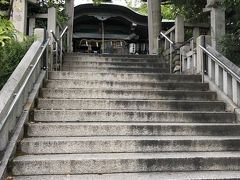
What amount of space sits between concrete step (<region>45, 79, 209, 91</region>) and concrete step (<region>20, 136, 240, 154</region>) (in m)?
1.94

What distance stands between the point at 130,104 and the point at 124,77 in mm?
1404

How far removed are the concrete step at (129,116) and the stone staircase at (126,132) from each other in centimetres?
2

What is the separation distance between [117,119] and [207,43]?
3194mm

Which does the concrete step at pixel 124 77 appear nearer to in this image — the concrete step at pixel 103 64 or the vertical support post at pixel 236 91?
the vertical support post at pixel 236 91

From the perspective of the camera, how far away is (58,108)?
573 centimetres

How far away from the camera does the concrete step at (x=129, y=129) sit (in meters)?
4.96

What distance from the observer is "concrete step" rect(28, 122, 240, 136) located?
4.96 metres

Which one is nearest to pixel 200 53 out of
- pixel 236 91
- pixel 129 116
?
pixel 236 91

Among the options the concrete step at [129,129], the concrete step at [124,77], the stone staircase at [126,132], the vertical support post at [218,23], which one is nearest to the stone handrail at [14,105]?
the stone staircase at [126,132]

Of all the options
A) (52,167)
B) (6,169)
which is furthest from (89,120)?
(6,169)

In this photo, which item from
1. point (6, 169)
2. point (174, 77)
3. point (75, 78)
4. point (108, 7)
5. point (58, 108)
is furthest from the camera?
point (108, 7)

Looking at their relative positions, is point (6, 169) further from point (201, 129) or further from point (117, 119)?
point (201, 129)

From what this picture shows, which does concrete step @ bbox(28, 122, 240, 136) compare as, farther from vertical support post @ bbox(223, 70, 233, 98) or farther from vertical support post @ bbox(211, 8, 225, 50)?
vertical support post @ bbox(211, 8, 225, 50)

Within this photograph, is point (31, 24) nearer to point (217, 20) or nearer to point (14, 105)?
point (217, 20)
